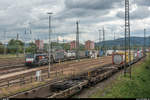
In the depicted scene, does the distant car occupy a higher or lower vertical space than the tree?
lower

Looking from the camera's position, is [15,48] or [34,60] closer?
[34,60]

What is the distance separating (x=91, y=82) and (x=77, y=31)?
105 feet

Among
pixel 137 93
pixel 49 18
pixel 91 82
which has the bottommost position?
pixel 137 93

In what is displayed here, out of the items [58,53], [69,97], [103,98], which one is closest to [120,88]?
[103,98]

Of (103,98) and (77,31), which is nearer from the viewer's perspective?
(103,98)

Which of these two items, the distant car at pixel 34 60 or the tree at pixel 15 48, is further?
the tree at pixel 15 48

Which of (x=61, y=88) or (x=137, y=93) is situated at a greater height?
(x=61, y=88)

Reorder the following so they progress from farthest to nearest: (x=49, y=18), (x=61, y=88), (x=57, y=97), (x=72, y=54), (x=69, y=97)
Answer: (x=72, y=54)
(x=49, y=18)
(x=61, y=88)
(x=69, y=97)
(x=57, y=97)

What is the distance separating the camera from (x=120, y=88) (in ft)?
65.6

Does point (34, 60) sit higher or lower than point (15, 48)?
lower

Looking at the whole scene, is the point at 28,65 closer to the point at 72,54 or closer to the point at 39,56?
the point at 39,56

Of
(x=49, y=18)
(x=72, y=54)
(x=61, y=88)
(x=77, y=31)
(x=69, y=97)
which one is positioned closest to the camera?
(x=69, y=97)

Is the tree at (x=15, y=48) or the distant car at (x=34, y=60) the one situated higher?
the tree at (x=15, y=48)

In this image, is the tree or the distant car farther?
the tree
